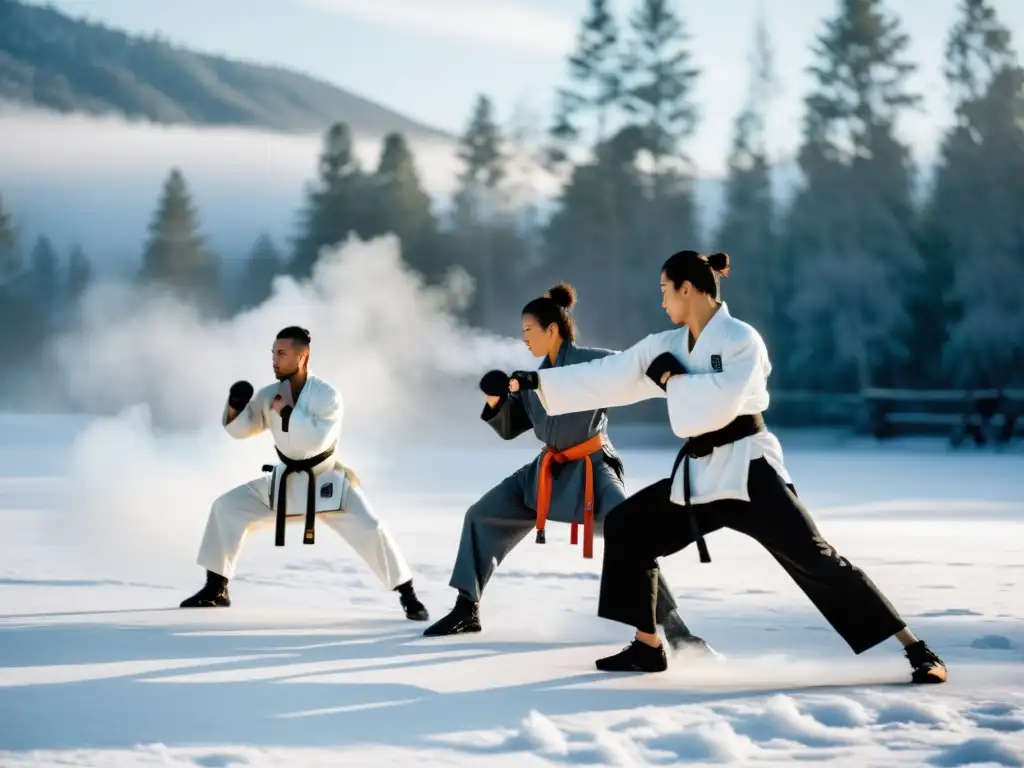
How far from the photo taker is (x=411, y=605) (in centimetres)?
588

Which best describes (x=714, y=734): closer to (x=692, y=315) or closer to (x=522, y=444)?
(x=692, y=315)

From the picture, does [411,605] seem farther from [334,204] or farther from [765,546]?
[334,204]

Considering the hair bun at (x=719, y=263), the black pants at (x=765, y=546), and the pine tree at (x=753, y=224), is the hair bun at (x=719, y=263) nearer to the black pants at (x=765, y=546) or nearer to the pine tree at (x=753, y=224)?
the black pants at (x=765, y=546)

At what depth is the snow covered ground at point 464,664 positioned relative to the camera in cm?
370

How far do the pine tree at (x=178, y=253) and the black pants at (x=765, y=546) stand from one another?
43724 millimetres

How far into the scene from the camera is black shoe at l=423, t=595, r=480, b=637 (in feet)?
17.8

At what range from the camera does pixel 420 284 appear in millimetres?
39875

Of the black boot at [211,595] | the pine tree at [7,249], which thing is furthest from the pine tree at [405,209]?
the black boot at [211,595]

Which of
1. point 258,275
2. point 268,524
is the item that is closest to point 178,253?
point 258,275

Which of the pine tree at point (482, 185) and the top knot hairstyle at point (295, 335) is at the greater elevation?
the pine tree at point (482, 185)

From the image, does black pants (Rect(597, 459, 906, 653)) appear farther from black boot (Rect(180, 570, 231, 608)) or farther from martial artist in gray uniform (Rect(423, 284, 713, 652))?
black boot (Rect(180, 570, 231, 608))

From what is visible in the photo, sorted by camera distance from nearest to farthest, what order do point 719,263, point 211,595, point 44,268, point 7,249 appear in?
point 719,263 < point 211,595 < point 7,249 < point 44,268

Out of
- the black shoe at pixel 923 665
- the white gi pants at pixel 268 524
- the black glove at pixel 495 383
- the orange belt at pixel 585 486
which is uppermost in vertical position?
the black glove at pixel 495 383

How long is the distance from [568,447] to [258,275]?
44.3 metres
